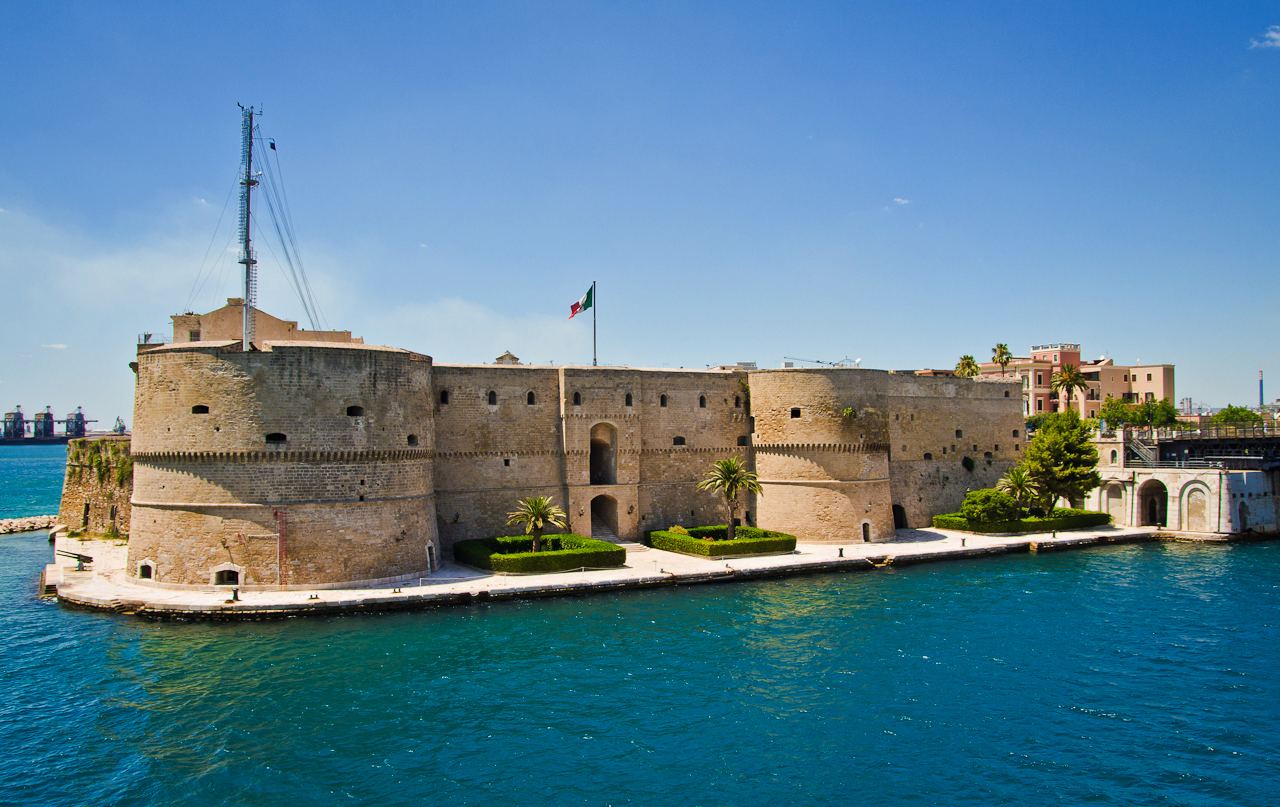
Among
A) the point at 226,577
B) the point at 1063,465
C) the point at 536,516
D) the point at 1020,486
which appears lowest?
the point at 226,577

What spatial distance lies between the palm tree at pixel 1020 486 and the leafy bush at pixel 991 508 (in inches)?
30.3

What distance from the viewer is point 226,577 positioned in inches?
1078

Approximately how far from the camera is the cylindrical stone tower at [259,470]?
27391 millimetres

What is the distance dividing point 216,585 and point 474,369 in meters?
13.0

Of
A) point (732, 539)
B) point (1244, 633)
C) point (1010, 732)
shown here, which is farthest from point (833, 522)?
Answer: point (1010, 732)

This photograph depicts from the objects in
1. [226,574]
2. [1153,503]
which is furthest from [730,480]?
[1153,503]

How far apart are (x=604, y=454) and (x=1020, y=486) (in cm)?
2181

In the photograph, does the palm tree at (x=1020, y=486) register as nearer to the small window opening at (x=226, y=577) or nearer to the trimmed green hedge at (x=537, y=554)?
the trimmed green hedge at (x=537, y=554)

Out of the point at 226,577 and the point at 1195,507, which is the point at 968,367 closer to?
the point at 1195,507

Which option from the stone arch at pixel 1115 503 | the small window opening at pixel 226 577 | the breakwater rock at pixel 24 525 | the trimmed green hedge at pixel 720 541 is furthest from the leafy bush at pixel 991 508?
the breakwater rock at pixel 24 525

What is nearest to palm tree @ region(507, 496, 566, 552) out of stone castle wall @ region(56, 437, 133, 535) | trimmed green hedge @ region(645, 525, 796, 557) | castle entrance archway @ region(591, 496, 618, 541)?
castle entrance archway @ region(591, 496, 618, 541)

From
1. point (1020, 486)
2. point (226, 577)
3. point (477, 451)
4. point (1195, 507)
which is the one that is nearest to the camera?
point (226, 577)

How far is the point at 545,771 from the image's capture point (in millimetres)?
16297

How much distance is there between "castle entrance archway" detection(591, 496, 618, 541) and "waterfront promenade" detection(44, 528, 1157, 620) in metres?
1.31
